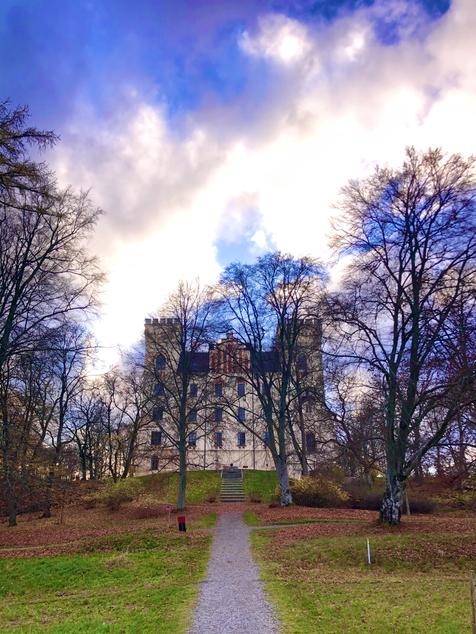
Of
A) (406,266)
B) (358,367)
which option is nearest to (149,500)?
(358,367)

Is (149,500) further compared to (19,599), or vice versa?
(149,500)

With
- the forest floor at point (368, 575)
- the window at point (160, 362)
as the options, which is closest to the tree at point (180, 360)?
the window at point (160, 362)

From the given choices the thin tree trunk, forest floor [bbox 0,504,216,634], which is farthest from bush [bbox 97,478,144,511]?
the thin tree trunk

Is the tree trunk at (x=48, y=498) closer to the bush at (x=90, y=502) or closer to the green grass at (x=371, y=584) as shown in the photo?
the bush at (x=90, y=502)

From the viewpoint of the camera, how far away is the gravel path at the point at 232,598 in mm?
8664

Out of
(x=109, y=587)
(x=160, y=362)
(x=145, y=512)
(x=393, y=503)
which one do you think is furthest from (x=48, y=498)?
(x=393, y=503)

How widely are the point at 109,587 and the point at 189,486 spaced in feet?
88.7

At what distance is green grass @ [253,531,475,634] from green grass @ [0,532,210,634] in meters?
2.32

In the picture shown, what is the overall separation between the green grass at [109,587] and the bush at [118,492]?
402 inches

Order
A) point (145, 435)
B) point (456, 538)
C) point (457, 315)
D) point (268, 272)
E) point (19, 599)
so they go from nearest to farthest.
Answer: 1. point (19, 599)
2. point (456, 538)
3. point (457, 315)
4. point (268, 272)
5. point (145, 435)

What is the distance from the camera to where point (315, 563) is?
541 inches

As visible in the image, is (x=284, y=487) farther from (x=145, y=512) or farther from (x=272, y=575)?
(x=272, y=575)

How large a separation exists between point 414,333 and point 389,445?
486 cm

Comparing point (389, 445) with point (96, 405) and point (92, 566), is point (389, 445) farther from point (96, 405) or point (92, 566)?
point (96, 405)
